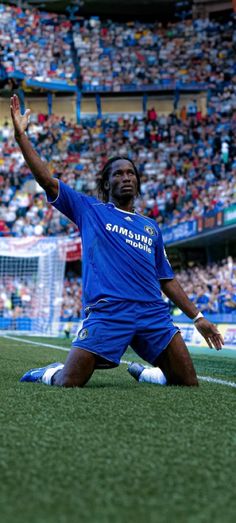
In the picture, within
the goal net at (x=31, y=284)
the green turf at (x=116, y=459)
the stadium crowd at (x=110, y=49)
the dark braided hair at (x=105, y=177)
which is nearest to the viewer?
the green turf at (x=116, y=459)

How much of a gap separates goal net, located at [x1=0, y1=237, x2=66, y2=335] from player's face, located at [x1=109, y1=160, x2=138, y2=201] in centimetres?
1660

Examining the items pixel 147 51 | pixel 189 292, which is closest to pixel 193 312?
pixel 189 292

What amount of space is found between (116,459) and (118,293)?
2.54 metres

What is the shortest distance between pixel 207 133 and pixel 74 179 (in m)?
5.72

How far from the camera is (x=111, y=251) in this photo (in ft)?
16.6

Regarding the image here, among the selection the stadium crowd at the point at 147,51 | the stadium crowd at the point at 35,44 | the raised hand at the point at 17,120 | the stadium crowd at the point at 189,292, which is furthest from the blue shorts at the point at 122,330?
the stadium crowd at the point at 147,51

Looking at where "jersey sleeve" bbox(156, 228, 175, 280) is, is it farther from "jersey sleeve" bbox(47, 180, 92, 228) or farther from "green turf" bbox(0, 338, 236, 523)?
"green turf" bbox(0, 338, 236, 523)

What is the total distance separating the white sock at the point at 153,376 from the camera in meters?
5.32

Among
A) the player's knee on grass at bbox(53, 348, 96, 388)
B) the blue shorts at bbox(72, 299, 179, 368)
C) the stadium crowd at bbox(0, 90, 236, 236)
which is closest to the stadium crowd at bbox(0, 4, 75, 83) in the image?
the stadium crowd at bbox(0, 90, 236, 236)

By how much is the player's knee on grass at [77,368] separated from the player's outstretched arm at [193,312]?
0.74 meters

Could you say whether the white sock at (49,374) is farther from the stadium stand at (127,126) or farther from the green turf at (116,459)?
the stadium stand at (127,126)

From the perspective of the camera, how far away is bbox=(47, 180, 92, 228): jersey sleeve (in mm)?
4957

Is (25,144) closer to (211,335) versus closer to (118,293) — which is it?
(118,293)

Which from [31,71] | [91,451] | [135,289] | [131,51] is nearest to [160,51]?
[131,51]
